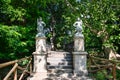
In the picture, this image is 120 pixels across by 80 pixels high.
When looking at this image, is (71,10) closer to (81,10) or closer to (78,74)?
(81,10)

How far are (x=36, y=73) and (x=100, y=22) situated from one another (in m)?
5.56

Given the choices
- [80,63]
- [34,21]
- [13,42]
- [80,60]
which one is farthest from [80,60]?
[34,21]

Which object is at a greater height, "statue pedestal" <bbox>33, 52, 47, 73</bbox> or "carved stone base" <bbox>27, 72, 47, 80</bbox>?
"statue pedestal" <bbox>33, 52, 47, 73</bbox>

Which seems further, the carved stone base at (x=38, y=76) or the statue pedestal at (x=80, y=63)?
the statue pedestal at (x=80, y=63)

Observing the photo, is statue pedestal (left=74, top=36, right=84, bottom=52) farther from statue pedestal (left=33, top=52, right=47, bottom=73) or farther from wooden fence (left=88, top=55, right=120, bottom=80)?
statue pedestal (left=33, top=52, right=47, bottom=73)

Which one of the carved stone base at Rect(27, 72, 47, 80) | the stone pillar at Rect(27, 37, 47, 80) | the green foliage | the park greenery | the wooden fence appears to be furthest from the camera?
the park greenery

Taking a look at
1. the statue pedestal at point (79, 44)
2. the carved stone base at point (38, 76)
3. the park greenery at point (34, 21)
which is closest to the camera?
the carved stone base at point (38, 76)

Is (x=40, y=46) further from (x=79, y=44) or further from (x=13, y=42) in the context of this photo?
(x=13, y=42)

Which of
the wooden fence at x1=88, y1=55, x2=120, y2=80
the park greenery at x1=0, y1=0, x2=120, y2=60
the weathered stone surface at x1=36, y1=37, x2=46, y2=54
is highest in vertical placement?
the park greenery at x1=0, y1=0, x2=120, y2=60

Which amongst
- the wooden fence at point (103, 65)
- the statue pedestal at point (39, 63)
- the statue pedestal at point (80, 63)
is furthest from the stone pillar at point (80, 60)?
the statue pedestal at point (39, 63)

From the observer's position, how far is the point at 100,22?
1434 cm

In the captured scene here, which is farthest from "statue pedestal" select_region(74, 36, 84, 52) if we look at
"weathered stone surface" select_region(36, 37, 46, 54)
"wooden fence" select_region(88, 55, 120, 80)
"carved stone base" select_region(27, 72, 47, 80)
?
"carved stone base" select_region(27, 72, 47, 80)

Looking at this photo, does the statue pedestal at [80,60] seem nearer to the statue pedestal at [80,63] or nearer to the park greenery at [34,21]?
the statue pedestal at [80,63]

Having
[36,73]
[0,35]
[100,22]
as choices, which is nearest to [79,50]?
[36,73]
